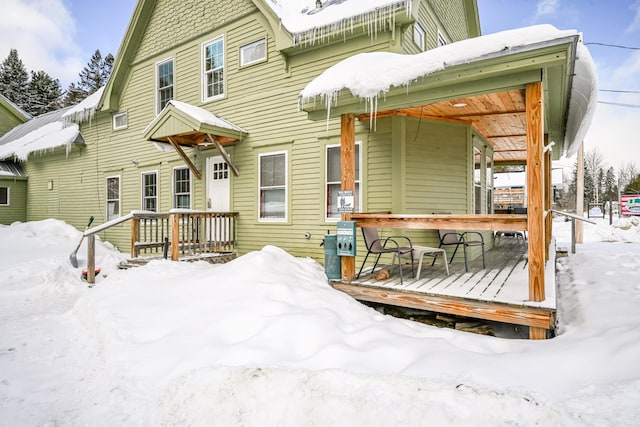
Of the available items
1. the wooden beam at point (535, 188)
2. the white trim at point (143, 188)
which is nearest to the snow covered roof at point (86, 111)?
the white trim at point (143, 188)

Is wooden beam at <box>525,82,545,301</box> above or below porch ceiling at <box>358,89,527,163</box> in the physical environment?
below

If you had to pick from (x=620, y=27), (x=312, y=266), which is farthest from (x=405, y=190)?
(x=620, y=27)

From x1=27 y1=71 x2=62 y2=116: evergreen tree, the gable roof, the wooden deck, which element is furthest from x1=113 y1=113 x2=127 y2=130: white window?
x1=27 y1=71 x2=62 y2=116: evergreen tree

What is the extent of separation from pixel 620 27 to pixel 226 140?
66.0 ft

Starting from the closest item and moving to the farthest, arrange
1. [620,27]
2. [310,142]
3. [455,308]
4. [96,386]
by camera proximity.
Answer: [96,386] < [455,308] < [310,142] < [620,27]

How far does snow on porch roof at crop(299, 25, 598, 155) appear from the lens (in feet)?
12.4

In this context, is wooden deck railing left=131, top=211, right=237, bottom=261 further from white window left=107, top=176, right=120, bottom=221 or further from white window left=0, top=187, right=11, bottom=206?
white window left=0, top=187, right=11, bottom=206

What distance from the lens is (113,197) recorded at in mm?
12055

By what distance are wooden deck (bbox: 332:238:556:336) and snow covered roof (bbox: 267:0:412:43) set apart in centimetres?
431

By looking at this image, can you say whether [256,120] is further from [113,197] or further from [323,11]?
[113,197]

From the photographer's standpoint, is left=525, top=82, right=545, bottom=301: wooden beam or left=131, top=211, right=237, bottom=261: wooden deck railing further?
left=131, top=211, right=237, bottom=261: wooden deck railing

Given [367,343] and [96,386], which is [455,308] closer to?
[367,343]

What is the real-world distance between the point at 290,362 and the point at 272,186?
528cm

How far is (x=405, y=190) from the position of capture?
6520 millimetres
